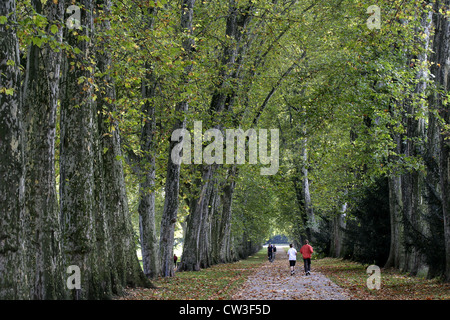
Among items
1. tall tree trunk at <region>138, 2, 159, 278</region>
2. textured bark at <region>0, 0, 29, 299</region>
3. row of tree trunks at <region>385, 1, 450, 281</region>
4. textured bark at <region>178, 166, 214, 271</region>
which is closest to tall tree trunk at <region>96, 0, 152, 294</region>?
tall tree trunk at <region>138, 2, 159, 278</region>

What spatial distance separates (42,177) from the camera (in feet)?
32.3

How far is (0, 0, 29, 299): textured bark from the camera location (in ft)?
25.2

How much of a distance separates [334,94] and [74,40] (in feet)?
34.8

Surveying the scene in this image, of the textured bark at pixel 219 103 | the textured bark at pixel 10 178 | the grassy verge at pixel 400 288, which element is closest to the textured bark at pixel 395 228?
the grassy verge at pixel 400 288

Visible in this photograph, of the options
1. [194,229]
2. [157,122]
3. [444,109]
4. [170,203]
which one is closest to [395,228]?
[444,109]

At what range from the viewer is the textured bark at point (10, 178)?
7684 mm

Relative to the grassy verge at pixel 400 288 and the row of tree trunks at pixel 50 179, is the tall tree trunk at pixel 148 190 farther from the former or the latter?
the grassy verge at pixel 400 288

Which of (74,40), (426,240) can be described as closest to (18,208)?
(74,40)

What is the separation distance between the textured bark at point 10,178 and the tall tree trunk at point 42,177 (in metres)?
1.49

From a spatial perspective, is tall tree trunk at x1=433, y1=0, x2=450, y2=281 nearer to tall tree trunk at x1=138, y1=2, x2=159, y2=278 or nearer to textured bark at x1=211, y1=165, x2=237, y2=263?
tall tree trunk at x1=138, y1=2, x2=159, y2=278

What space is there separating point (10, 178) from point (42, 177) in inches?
82.5

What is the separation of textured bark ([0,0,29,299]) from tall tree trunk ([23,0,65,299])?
4.88 ft

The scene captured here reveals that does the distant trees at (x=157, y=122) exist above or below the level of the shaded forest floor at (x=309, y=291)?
above
